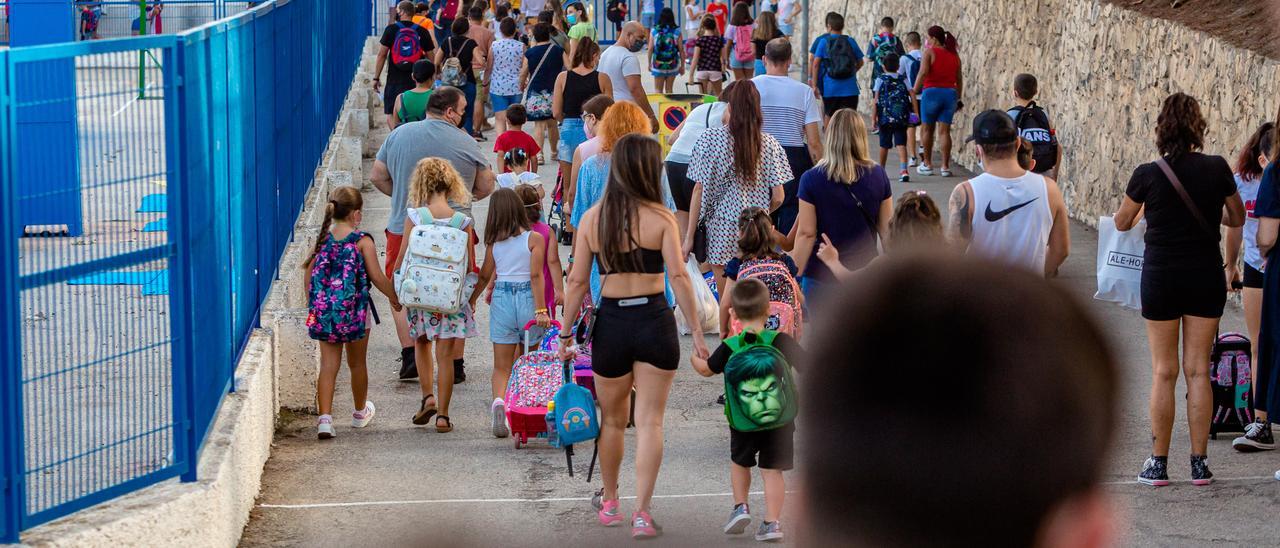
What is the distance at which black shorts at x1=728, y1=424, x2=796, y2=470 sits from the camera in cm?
590

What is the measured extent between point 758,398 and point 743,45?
14.9m

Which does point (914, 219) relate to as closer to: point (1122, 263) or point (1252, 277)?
point (1122, 263)

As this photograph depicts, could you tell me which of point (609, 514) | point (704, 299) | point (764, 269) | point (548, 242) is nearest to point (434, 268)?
point (548, 242)

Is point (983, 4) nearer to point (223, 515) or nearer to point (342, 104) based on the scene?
point (342, 104)

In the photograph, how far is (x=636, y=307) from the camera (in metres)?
6.12

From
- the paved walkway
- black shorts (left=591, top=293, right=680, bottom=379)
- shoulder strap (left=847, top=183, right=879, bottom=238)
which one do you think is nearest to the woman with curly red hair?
the paved walkway

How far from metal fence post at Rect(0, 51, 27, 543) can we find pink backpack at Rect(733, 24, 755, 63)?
16353 mm

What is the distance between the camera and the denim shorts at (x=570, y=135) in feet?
40.6

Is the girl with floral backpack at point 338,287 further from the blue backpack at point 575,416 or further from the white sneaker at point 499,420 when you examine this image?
the blue backpack at point 575,416

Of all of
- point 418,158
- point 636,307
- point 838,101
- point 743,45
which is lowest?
point 636,307

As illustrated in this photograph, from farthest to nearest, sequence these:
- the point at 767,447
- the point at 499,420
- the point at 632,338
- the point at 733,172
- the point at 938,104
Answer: the point at 938,104 < the point at 733,172 < the point at 499,420 < the point at 632,338 < the point at 767,447

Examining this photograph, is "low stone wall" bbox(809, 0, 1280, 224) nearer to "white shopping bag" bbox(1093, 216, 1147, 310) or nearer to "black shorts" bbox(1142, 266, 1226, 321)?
"white shopping bag" bbox(1093, 216, 1147, 310)

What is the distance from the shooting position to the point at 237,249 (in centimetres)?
711

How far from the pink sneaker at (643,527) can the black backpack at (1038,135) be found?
259 inches
